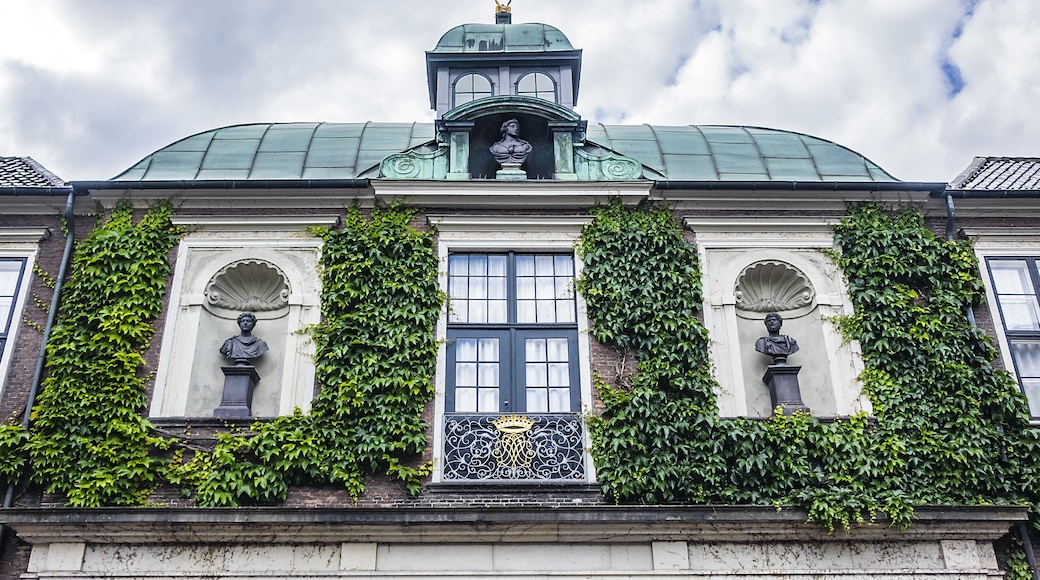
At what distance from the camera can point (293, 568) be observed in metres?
11.6

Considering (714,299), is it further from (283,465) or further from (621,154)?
(283,465)

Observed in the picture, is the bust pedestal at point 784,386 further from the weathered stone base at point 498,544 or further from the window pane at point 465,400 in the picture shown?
the window pane at point 465,400

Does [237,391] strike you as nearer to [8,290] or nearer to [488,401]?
[488,401]

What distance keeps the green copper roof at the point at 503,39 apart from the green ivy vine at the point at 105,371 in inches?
225

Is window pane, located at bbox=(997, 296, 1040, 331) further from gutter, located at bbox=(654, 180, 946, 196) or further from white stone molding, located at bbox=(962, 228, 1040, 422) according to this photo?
gutter, located at bbox=(654, 180, 946, 196)

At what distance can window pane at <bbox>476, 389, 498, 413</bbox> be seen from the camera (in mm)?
12945

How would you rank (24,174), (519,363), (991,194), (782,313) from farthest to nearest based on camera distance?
(24,174) → (991,194) → (782,313) → (519,363)

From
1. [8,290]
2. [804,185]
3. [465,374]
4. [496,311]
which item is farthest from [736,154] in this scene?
[8,290]

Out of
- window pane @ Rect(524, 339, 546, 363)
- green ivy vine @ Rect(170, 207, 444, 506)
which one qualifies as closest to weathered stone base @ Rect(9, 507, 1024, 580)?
Result: green ivy vine @ Rect(170, 207, 444, 506)

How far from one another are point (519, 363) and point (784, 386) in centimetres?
335

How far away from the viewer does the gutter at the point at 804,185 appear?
1432cm

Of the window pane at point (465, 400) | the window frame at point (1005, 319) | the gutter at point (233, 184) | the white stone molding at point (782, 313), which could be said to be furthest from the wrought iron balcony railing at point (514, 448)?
the window frame at point (1005, 319)

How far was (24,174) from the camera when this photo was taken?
50.5ft

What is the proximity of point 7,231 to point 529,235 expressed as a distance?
23.2ft
